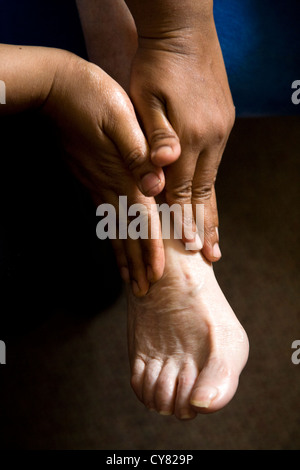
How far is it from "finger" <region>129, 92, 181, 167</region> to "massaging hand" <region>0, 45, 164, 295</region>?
22 millimetres

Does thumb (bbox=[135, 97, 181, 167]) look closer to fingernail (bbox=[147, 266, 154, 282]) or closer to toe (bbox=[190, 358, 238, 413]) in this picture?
fingernail (bbox=[147, 266, 154, 282])

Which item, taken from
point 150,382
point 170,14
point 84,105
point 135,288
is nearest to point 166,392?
point 150,382

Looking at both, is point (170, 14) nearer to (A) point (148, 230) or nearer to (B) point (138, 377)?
(A) point (148, 230)

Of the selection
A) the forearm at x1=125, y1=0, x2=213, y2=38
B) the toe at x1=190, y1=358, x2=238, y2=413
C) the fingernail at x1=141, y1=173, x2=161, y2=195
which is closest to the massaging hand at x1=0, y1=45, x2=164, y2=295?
the fingernail at x1=141, y1=173, x2=161, y2=195

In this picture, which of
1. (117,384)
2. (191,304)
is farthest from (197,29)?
(117,384)

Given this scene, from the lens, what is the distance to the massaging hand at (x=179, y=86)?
71 cm

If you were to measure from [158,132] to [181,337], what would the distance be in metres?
0.37

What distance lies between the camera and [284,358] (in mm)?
1075

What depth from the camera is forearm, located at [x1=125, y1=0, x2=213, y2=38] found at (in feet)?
2.30

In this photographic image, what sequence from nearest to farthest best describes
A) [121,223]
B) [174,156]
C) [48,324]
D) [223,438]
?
[174,156] → [121,223] → [223,438] → [48,324]

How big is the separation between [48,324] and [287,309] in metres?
0.62

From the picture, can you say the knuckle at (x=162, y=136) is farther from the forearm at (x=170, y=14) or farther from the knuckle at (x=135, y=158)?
the forearm at (x=170, y=14)

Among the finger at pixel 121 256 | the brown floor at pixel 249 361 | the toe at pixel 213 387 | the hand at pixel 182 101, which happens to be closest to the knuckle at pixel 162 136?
the hand at pixel 182 101

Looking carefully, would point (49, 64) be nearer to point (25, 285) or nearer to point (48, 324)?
point (25, 285)
